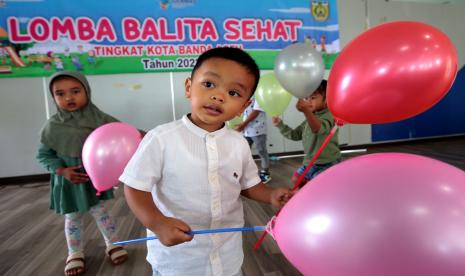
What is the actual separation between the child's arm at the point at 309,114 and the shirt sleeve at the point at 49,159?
1220 mm

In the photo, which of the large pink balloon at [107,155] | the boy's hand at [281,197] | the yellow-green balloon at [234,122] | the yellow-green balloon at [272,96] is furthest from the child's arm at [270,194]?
the yellow-green balloon at [234,122]

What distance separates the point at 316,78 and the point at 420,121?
389 centimetres

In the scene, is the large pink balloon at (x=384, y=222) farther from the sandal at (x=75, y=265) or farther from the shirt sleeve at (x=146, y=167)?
the sandal at (x=75, y=265)

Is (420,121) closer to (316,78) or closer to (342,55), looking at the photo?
(316,78)

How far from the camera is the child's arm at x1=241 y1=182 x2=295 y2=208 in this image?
761 mm

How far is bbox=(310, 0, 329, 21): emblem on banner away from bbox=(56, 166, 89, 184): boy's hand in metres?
3.66

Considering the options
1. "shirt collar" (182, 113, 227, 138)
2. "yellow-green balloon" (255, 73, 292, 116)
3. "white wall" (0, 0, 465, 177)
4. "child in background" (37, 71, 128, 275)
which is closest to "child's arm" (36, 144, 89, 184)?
"child in background" (37, 71, 128, 275)

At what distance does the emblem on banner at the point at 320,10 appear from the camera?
3.83 meters

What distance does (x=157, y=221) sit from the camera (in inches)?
24.1

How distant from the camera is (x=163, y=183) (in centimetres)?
72

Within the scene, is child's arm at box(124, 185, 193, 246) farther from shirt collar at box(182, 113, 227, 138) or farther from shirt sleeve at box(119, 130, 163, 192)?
shirt collar at box(182, 113, 227, 138)

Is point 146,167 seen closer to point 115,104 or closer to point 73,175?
point 73,175

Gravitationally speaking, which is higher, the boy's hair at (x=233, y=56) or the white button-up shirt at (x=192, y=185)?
the boy's hair at (x=233, y=56)

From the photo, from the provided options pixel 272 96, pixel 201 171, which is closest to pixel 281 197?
pixel 201 171
